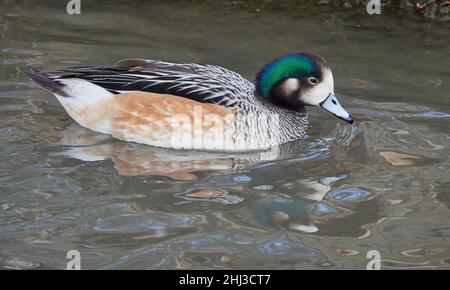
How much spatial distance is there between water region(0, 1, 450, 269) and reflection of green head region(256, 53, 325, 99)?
23.9 inches

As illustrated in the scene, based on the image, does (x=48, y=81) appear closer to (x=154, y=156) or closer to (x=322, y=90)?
(x=154, y=156)

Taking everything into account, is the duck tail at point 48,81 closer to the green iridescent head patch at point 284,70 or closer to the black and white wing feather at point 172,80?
the black and white wing feather at point 172,80

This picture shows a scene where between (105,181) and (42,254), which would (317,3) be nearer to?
(105,181)

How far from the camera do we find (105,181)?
6.84 m

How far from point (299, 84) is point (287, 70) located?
0.54 feet

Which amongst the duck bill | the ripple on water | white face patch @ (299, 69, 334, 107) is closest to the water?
the ripple on water

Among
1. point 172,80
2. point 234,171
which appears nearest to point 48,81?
point 172,80

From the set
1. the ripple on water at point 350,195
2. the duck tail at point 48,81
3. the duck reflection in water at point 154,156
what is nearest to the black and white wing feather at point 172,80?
the duck tail at point 48,81

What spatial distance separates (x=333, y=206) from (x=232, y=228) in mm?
872

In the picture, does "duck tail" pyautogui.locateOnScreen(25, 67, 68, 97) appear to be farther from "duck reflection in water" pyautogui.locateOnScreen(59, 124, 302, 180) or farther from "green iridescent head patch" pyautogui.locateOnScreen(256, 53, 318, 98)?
"green iridescent head patch" pyautogui.locateOnScreen(256, 53, 318, 98)

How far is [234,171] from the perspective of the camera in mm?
7203

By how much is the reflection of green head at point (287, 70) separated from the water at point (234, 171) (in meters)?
0.61

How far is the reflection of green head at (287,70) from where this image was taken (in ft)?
25.6

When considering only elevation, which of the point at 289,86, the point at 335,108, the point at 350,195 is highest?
the point at 289,86
